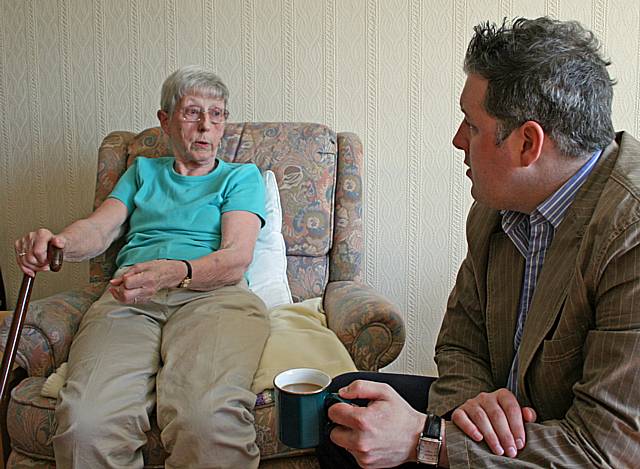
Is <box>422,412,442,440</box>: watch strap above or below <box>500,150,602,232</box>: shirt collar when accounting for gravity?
below

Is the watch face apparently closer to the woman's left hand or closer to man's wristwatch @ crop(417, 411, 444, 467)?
man's wristwatch @ crop(417, 411, 444, 467)

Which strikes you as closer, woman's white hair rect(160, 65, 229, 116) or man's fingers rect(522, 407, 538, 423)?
man's fingers rect(522, 407, 538, 423)

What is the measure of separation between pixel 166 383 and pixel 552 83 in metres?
1.03

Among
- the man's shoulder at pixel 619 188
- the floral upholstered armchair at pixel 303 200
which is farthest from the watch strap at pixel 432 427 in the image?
the floral upholstered armchair at pixel 303 200

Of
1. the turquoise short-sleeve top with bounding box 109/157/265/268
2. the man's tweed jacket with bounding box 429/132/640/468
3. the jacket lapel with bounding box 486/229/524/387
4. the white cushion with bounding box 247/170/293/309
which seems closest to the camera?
the man's tweed jacket with bounding box 429/132/640/468

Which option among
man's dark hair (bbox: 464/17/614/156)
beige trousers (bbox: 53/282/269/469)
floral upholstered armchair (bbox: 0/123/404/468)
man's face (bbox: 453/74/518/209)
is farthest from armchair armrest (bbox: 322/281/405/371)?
man's dark hair (bbox: 464/17/614/156)

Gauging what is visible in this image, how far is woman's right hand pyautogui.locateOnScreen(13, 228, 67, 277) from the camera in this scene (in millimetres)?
1647

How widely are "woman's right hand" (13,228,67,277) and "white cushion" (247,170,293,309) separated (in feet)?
1.87

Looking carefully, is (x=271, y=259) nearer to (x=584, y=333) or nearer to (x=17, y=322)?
(x=17, y=322)

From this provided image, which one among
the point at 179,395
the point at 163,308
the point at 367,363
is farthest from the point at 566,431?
the point at 163,308

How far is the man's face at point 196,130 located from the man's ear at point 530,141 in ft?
3.68

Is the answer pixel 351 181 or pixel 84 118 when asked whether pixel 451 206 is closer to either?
pixel 351 181

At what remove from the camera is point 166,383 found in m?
1.53

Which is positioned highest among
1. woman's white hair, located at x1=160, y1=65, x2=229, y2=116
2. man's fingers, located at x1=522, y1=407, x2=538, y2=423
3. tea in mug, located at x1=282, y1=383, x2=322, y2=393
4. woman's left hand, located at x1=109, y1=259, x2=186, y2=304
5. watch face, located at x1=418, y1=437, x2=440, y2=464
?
woman's white hair, located at x1=160, y1=65, x2=229, y2=116
